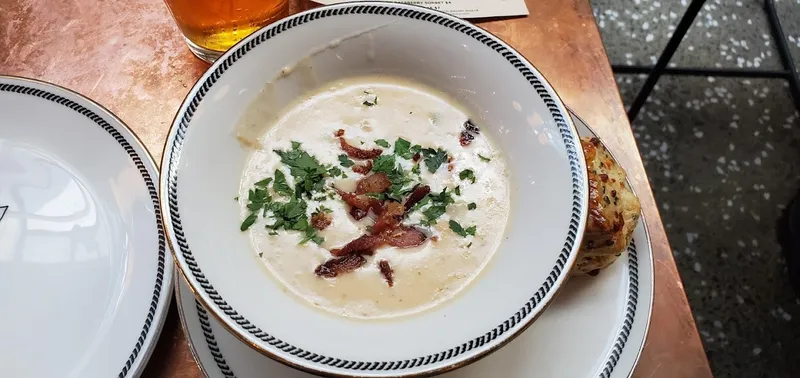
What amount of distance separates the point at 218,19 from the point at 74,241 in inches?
16.0

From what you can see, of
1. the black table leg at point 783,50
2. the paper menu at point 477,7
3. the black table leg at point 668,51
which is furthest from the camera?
the black table leg at point 783,50

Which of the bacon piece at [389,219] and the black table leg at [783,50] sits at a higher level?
the bacon piece at [389,219]

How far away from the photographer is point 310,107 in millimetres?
939

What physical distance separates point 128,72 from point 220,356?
0.60m

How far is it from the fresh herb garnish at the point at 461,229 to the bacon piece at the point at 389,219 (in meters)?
0.07

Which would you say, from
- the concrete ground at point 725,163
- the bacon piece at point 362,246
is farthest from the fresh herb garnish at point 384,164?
the concrete ground at point 725,163

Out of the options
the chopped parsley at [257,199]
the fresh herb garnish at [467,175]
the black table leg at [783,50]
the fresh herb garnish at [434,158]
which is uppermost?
the fresh herb garnish at [434,158]

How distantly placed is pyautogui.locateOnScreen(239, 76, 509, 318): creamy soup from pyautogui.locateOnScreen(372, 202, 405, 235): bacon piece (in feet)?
0.04

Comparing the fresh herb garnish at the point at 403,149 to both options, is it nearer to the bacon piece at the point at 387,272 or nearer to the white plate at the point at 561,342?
the bacon piece at the point at 387,272

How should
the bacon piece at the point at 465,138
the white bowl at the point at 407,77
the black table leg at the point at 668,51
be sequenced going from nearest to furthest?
1. the white bowl at the point at 407,77
2. the bacon piece at the point at 465,138
3. the black table leg at the point at 668,51

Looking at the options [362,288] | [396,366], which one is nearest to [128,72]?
[362,288]

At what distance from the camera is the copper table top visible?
43.4 inches

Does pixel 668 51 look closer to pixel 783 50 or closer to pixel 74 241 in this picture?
pixel 783 50

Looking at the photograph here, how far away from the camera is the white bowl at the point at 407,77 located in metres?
0.69
